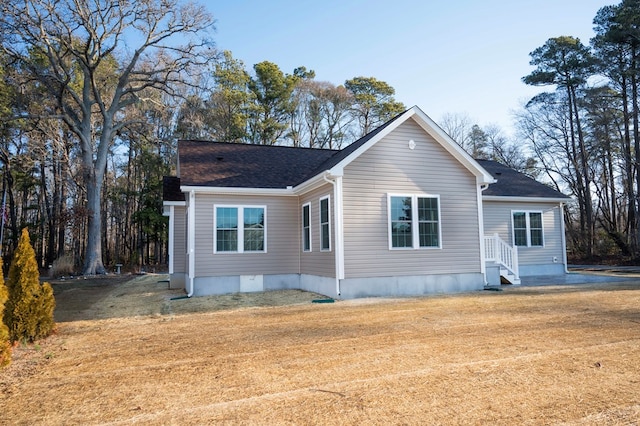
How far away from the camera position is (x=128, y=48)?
2258 centimetres

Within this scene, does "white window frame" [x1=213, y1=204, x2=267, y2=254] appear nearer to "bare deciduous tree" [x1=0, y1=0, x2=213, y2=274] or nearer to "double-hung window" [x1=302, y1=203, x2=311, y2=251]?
"double-hung window" [x1=302, y1=203, x2=311, y2=251]

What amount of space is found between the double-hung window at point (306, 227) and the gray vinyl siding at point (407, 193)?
6.73 ft

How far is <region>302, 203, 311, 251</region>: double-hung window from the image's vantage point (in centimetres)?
1263

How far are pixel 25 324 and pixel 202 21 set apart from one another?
21.0m

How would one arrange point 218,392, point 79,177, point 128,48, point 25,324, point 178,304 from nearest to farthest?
1. point 218,392
2. point 25,324
3. point 178,304
4. point 128,48
5. point 79,177

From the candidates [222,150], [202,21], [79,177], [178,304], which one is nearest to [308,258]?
[178,304]

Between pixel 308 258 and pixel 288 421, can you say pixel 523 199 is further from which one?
pixel 288 421

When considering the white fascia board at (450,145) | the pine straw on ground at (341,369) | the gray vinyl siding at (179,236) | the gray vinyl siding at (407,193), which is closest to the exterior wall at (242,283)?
the gray vinyl siding at (407,193)

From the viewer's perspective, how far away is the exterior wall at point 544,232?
52.5 feet

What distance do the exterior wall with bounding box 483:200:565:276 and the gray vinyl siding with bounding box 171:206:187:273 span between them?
11.5 metres

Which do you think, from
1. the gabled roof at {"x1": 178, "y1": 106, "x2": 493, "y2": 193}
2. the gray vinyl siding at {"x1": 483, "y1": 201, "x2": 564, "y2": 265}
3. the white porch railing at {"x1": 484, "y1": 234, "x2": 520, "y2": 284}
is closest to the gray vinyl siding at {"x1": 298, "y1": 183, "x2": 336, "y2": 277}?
the gabled roof at {"x1": 178, "y1": 106, "x2": 493, "y2": 193}

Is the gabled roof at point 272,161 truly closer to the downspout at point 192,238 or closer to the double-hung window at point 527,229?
the downspout at point 192,238

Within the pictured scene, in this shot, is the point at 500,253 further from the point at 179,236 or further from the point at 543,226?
the point at 179,236

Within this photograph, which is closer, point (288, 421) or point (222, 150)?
point (288, 421)
